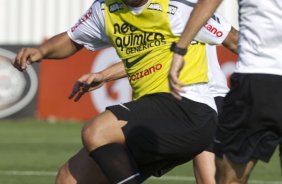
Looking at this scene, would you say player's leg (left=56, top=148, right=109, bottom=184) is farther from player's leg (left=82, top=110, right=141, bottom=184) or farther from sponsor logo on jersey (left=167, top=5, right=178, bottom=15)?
sponsor logo on jersey (left=167, top=5, right=178, bottom=15)

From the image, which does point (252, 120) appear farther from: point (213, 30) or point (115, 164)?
point (213, 30)

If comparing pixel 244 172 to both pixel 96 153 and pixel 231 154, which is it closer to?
pixel 231 154

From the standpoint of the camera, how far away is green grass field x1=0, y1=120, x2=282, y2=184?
37.3 ft

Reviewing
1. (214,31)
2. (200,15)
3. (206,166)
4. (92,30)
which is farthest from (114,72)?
(200,15)

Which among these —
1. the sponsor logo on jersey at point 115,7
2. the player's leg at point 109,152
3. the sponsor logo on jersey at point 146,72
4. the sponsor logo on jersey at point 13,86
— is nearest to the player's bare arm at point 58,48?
the sponsor logo on jersey at point 115,7

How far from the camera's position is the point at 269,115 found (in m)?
5.90

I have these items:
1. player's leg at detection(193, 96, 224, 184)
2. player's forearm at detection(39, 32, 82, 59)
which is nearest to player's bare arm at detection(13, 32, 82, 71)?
player's forearm at detection(39, 32, 82, 59)

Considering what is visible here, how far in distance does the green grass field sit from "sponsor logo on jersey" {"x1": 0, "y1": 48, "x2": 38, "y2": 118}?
28 centimetres

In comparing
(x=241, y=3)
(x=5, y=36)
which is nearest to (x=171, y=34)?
(x=241, y=3)

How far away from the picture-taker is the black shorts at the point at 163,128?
6301 millimetres

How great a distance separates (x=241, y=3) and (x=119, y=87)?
12323 mm

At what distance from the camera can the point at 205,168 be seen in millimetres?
7867

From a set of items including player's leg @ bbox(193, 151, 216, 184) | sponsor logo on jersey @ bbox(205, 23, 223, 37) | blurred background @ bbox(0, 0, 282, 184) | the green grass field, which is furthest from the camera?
blurred background @ bbox(0, 0, 282, 184)

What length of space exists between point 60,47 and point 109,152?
1240 mm
